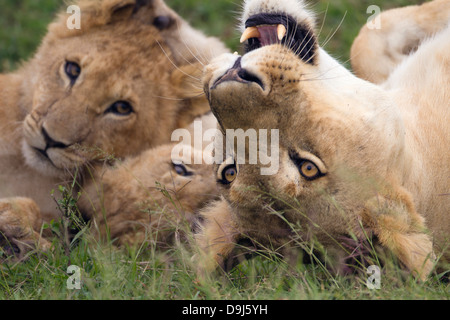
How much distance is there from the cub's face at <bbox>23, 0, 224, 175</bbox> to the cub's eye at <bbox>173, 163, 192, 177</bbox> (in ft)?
1.49

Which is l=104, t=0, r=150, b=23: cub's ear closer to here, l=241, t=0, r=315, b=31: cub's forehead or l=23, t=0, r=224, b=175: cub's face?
l=23, t=0, r=224, b=175: cub's face

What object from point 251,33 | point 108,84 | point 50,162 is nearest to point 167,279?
point 251,33

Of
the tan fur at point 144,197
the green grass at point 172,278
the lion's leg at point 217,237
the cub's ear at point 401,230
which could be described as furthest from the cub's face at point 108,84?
the cub's ear at point 401,230

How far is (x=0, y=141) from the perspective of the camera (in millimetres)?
5086

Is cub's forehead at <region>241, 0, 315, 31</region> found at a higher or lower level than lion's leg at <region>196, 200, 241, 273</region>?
higher

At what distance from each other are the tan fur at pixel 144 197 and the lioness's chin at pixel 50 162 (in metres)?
0.20

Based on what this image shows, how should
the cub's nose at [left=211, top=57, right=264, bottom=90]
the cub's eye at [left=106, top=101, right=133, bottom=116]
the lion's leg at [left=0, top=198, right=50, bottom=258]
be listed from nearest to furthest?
the cub's nose at [left=211, top=57, right=264, bottom=90] → the lion's leg at [left=0, top=198, right=50, bottom=258] → the cub's eye at [left=106, top=101, right=133, bottom=116]

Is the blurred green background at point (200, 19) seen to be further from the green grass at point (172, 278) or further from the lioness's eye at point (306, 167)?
the lioness's eye at point (306, 167)

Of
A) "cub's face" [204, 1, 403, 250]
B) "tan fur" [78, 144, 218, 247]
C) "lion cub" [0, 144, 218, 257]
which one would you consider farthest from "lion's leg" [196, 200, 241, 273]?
"tan fur" [78, 144, 218, 247]

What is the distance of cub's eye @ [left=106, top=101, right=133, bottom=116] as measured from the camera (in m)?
4.88

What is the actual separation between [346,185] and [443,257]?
0.87 metres

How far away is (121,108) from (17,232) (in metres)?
1.16

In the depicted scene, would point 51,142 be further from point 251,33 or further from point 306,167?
point 306,167

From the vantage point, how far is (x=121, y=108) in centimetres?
489
